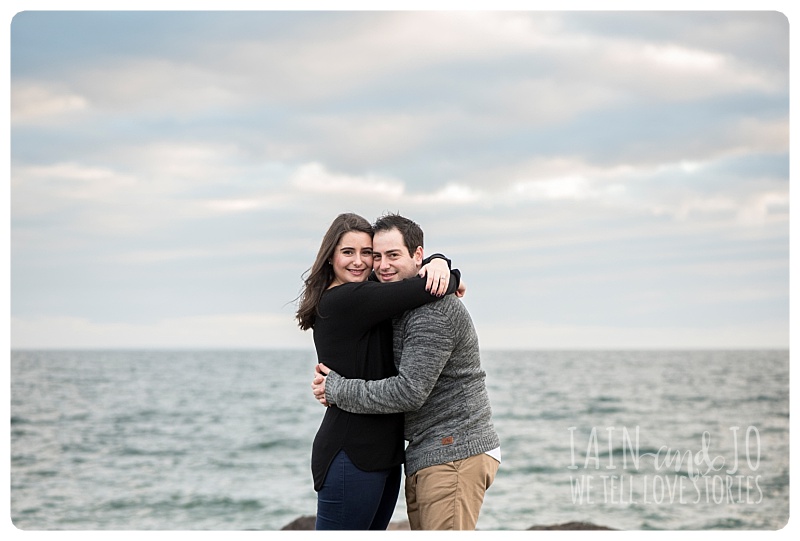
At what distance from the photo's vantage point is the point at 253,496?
14430mm

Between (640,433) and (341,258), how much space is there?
1905cm

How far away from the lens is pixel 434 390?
3.27 m

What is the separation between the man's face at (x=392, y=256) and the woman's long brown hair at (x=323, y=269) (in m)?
0.09

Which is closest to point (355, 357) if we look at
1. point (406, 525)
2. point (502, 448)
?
point (406, 525)

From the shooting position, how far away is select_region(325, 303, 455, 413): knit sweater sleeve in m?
3.11

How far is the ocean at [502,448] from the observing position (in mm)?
12969

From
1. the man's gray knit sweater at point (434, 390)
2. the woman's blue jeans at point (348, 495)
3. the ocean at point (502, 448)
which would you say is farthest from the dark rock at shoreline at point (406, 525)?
the ocean at point (502, 448)

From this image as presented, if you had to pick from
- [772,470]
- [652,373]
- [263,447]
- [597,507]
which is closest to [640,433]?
[772,470]

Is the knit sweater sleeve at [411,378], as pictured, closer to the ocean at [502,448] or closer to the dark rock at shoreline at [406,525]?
the dark rock at shoreline at [406,525]

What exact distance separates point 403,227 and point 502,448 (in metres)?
15.4

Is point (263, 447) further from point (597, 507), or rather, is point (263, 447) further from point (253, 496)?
point (597, 507)

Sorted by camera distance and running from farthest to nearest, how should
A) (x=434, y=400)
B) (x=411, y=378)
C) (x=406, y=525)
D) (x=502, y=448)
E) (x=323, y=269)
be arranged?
(x=502, y=448) < (x=406, y=525) < (x=323, y=269) < (x=434, y=400) < (x=411, y=378)

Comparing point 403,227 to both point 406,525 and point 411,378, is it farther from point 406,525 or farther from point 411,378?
point 406,525

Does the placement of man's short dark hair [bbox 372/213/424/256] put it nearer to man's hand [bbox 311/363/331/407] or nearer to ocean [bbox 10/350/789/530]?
man's hand [bbox 311/363/331/407]
